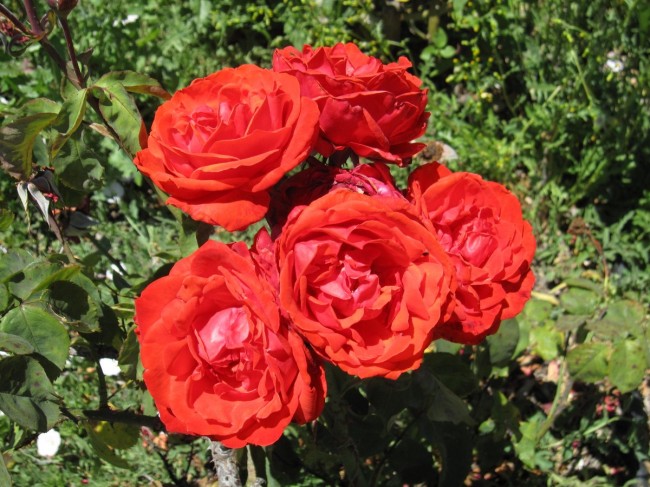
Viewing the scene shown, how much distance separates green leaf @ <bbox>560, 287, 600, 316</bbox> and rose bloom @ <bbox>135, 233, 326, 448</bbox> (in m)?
1.00

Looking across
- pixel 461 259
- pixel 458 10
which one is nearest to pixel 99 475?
pixel 461 259

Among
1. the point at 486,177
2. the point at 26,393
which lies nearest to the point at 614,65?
the point at 486,177

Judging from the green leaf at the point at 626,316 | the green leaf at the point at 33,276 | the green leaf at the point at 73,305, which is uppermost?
the green leaf at the point at 33,276

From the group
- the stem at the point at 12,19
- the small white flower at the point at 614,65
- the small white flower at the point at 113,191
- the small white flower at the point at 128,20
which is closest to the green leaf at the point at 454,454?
the stem at the point at 12,19

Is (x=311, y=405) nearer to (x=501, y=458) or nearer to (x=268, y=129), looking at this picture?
(x=268, y=129)

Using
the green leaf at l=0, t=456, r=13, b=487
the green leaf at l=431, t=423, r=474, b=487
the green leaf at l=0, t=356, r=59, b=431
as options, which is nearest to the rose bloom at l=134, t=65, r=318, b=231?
the green leaf at l=0, t=356, r=59, b=431

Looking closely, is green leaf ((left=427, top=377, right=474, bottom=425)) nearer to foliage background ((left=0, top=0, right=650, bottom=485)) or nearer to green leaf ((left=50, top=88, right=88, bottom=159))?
foliage background ((left=0, top=0, right=650, bottom=485))

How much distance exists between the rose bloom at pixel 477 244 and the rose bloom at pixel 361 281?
129 millimetres

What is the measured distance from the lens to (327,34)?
131 inches

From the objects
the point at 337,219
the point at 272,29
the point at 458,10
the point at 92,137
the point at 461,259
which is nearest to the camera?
the point at 337,219

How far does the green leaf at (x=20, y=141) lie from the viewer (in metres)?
1.12

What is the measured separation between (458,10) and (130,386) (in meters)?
2.05

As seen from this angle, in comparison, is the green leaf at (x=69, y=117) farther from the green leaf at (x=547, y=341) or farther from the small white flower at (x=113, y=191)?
the small white flower at (x=113, y=191)

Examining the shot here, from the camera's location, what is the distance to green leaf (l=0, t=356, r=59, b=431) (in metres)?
1.10
